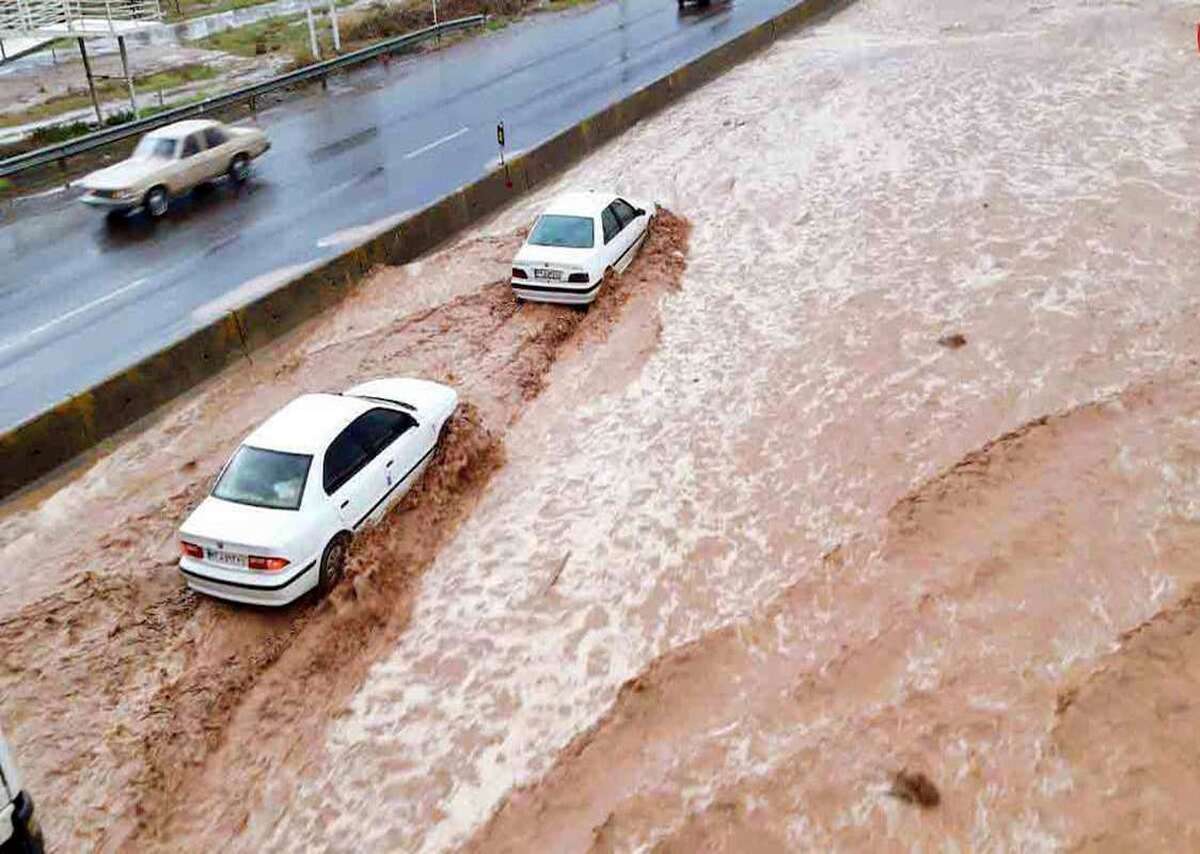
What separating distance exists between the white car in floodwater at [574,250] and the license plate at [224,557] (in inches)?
295

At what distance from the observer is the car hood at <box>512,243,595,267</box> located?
50.3 ft

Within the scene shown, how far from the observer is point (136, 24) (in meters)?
25.9

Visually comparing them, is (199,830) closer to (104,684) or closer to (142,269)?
(104,684)

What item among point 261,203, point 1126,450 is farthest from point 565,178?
point 1126,450

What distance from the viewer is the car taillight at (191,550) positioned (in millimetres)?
9320

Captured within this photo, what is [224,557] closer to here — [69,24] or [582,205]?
[582,205]

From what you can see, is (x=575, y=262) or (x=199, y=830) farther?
(x=575, y=262)

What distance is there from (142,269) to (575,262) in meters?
7.63

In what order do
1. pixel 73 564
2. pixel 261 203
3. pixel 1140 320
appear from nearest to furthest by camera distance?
pixel 73 564 < pixel 1140 320 < pixel 261 203

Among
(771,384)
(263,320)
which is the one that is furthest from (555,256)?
(263,320)

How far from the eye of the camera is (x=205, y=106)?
25656mm

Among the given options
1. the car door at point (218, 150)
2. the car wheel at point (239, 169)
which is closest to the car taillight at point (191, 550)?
the car door at point (218, 150)

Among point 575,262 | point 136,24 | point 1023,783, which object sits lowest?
point 1023,783

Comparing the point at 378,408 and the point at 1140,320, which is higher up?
the point at 378,408
